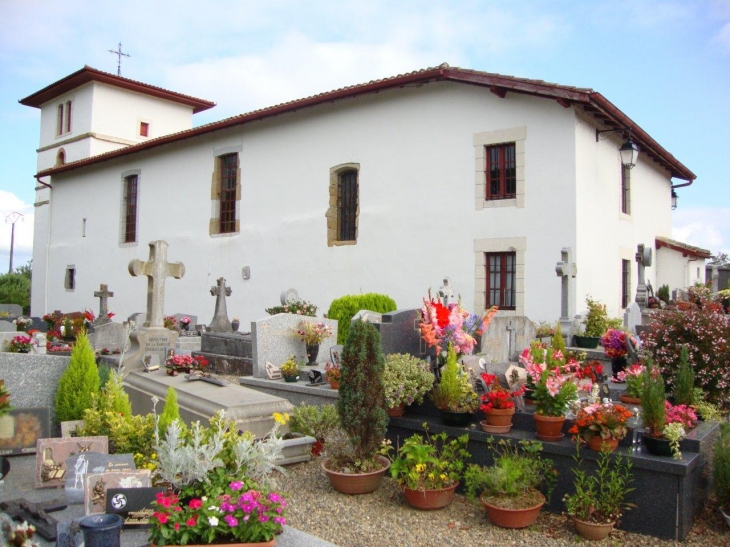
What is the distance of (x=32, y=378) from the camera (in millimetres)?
6406

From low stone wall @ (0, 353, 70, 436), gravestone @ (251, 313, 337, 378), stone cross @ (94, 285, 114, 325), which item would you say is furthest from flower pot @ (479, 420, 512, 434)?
stone cross @ (94, 285, 114, 325)

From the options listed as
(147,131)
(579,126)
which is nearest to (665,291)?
(579,126)

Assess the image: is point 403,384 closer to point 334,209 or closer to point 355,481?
point 355,481

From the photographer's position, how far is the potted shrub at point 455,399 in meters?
5.65

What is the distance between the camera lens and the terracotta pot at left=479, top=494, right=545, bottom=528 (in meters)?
4.60

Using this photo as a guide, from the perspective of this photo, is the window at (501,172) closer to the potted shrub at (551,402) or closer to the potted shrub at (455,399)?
the potted shrub at (455,399)

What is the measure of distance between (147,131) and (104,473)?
2553 centimetres

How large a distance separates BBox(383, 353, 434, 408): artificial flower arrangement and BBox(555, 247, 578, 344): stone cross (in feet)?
18.5

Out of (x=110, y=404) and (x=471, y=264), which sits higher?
(x=471, y=264)

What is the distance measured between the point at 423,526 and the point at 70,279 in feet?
76.5

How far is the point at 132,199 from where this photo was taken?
71.9ft

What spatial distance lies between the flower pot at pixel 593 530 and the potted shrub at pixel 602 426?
1.80ft

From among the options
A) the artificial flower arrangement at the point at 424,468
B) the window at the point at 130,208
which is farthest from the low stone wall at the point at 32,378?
the window at the point at 130,208

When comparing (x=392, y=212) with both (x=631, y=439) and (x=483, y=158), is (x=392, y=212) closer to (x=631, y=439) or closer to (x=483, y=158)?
(x=483, y=158)
